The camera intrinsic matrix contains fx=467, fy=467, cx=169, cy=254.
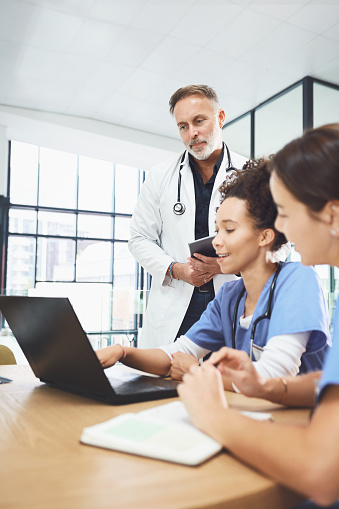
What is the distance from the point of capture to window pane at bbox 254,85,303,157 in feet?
17.7

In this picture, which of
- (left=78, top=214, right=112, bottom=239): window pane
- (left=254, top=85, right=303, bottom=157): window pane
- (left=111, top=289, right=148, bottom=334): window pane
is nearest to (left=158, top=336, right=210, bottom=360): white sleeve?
(left=111, top=289, right=148, bottom=334): window pane

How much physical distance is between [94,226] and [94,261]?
748 mm

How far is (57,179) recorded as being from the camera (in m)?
9.45

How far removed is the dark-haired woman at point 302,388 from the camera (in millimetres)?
563

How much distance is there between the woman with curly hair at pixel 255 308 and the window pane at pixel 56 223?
27.0ft

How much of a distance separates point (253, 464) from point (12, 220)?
904cm

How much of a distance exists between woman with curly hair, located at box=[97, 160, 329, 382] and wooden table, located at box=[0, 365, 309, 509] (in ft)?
1.47

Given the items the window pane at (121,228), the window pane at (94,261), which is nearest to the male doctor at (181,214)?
the window pane at (94,261)

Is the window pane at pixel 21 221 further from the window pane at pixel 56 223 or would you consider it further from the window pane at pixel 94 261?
the window pane at pixel 94 261

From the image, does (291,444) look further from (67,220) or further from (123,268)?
(123,268)

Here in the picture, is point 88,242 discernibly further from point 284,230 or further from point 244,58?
point 284,230

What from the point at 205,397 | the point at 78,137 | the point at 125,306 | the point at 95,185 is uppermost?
the point at 78,137

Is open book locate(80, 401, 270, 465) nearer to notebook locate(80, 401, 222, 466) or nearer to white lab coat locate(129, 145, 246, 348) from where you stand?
notebook locate(80, 401, 222, 466)

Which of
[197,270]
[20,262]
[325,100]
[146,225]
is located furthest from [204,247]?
[20,262]
